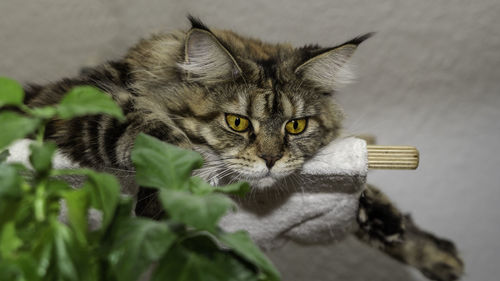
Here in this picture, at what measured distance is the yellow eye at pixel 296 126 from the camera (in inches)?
45.3

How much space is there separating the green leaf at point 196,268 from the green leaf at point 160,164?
89 mm

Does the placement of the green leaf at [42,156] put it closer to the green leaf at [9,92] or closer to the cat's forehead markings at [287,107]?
the green leaf at [9,92]

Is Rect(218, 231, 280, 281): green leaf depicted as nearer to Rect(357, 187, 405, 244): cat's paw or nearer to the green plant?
the green plant

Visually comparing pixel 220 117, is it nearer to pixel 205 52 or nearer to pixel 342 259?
pixel 205 52

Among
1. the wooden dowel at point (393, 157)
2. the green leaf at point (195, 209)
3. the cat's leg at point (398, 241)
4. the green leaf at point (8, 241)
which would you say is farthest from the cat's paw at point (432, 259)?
the green leaf at point (8, 241)

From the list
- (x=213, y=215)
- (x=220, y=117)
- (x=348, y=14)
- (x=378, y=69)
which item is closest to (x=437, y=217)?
(x=378, y=69)

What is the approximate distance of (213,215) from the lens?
527mm

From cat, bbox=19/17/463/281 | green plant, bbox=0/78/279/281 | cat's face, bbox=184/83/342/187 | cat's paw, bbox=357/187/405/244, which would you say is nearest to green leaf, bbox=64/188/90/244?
green plant, bbox=0/78/279/281

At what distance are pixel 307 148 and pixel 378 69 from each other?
87cm

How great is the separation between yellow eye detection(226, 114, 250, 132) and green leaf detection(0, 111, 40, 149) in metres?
0.59

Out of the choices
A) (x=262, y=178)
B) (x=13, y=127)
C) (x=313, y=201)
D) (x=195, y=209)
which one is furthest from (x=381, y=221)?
(x=13, y=127)

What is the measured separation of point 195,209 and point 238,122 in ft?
1.99

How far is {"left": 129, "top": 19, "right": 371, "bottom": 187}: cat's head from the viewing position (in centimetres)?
108

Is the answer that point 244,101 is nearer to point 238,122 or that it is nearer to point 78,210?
point 238,122
